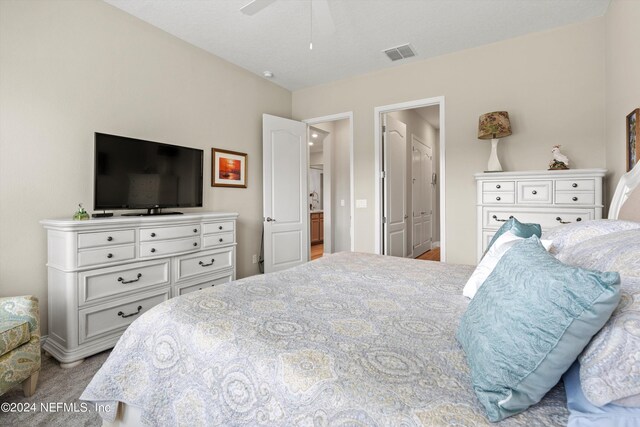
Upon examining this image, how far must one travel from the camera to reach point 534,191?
8.77ft

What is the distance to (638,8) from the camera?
6.31ft

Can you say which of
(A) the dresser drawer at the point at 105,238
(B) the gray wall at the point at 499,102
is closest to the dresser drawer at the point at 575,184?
(B) the gray wall at the point at 499,102

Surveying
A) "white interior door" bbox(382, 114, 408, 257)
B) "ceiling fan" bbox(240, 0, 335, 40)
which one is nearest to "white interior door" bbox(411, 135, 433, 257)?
"white interior door" bbox(382, 114, 408, 257)

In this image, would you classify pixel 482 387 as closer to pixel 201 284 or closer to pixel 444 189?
pixel 201 284

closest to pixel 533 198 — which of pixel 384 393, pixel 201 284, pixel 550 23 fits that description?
pixel 550 23

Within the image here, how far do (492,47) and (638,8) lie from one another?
4.62ft

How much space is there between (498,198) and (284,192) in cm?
254

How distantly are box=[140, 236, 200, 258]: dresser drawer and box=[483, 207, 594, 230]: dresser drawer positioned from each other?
2.73 m

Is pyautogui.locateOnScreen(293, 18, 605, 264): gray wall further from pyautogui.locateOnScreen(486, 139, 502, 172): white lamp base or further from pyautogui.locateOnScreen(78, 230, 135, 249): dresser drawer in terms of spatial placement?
pyautogui.locateOnScreen(78, 230, 135, 249): dresser drawer

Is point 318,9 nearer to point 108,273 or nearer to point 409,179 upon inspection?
point 108,273

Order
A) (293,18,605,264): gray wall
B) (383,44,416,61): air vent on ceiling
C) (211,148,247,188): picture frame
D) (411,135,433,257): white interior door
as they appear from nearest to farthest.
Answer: (293,18,605,264): gray wall
(383,44,416,61): air vent on ceiling
(211,148,247,188): picture frame
(411,135,433,257): white interior door

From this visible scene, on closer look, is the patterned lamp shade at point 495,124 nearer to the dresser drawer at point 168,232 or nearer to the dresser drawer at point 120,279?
the dresser drawer at point 168,232

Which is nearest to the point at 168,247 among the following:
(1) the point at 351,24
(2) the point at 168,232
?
(2) the point at 168,232

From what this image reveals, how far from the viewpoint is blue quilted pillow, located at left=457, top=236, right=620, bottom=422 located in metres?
0.59
